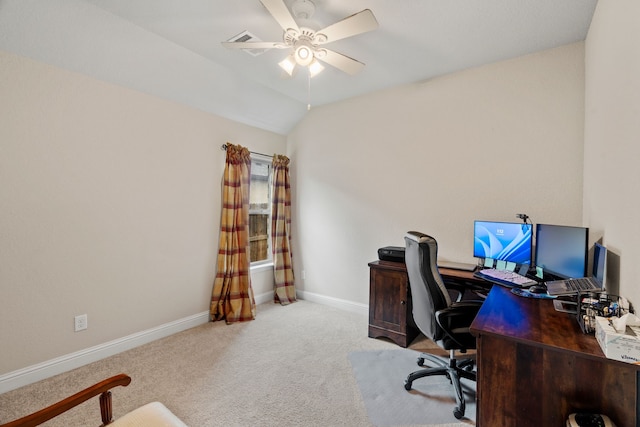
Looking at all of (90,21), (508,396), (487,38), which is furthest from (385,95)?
(508,396)

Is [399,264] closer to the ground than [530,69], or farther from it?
closer to the ground

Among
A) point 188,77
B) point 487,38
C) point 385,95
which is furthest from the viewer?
point 385,95

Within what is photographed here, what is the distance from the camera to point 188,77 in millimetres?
2736

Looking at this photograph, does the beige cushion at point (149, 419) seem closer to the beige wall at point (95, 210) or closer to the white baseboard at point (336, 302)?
the beige wall at point (95, 210)

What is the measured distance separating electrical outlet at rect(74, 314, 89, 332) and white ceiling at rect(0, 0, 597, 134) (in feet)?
6.49

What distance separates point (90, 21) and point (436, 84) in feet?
9.86

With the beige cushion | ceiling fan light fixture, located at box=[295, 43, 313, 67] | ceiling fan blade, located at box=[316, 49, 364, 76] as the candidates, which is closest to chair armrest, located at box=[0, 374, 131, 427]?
the beige cushion

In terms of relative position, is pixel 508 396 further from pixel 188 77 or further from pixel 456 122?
pixel 188 77

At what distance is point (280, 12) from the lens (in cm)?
165

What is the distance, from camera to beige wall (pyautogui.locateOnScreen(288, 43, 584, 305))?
2383mm

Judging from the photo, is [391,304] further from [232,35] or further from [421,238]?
[232,35]

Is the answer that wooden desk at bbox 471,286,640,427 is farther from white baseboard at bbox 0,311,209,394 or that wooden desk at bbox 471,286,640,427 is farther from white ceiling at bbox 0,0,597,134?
white baseboard at bbox 0,311,209,394

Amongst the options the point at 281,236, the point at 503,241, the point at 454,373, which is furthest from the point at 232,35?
the point at 454,373

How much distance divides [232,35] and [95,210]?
1.84 m
